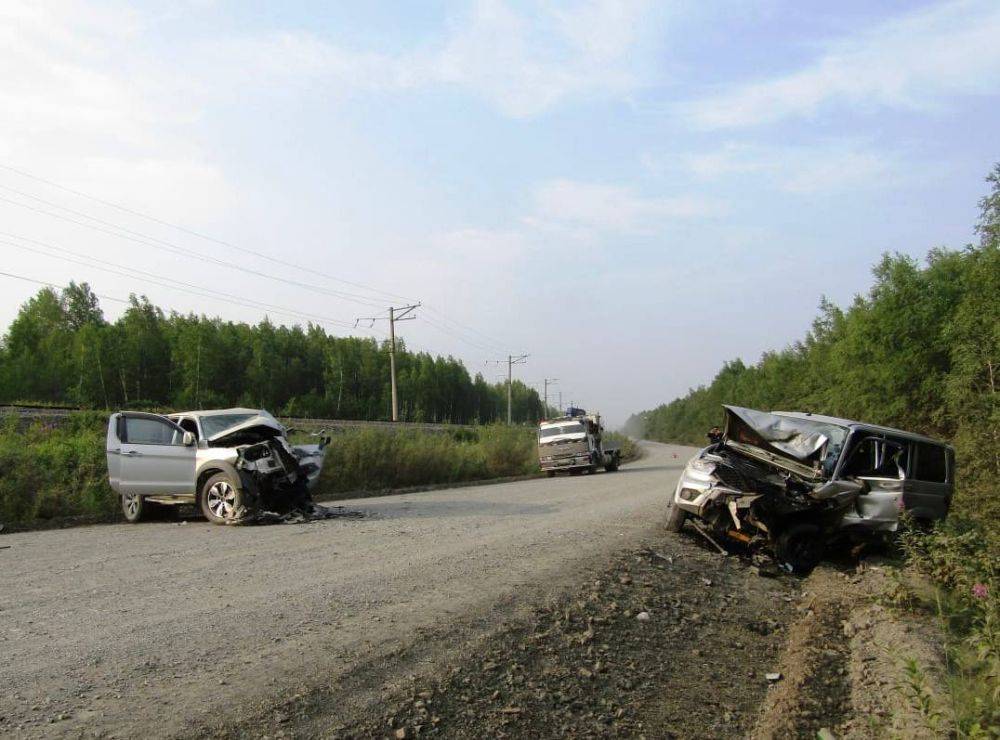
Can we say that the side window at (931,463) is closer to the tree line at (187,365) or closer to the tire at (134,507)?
the tire at (134,507)

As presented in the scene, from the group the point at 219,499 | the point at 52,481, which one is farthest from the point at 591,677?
the point at 52,481

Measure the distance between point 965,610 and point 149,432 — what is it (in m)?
11.8

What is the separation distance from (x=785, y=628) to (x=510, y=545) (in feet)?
11.2

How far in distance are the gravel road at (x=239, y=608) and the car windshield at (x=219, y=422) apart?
1621mm

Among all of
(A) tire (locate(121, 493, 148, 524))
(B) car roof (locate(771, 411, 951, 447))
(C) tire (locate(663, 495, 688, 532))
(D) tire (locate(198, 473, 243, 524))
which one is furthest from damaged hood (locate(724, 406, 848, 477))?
(A) tire (locate(121, 493, 148, 524))

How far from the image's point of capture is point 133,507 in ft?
41.5

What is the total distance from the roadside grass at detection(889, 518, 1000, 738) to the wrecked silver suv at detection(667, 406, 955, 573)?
712 mm

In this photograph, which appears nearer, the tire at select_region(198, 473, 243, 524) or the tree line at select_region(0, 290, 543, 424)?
the tire at select_region(198, 473, 243, 524)

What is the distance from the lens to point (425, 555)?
8.50 metres

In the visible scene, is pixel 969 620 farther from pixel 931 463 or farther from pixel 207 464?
pixel 207 464

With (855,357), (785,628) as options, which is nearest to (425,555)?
(785,628)

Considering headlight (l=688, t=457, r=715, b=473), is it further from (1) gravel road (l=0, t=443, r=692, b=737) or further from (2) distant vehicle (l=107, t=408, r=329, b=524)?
(2) distant vehicle (l=107, t=408, r=329, b=524)

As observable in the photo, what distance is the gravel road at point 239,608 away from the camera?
4.03 m

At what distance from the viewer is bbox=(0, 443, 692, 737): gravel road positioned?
159 inches
